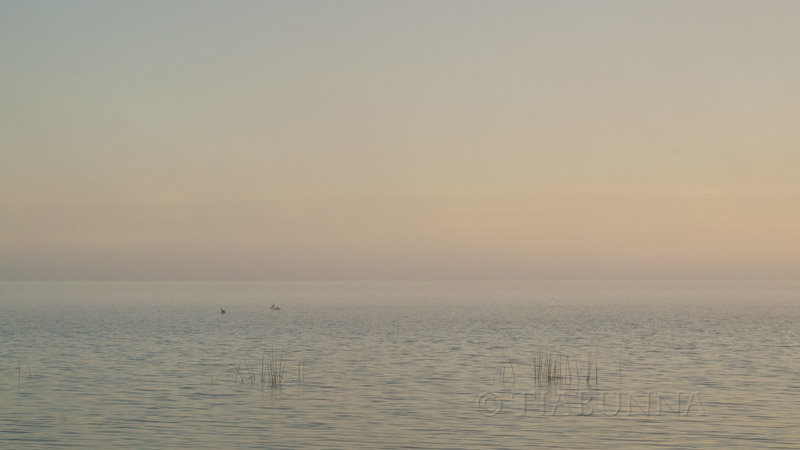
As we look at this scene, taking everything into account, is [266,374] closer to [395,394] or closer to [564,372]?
[395,394]

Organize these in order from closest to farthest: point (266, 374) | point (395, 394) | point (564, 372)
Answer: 1. point (395, 394)
2. point (266, 374)
3. point (564, 372)

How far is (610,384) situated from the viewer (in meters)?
41.1

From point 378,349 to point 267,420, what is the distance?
30048 millimetres

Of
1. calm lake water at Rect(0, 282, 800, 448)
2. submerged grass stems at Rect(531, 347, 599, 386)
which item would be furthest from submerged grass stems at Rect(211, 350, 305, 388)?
submerged grass stems at Rect(531, 347, 599, 386)

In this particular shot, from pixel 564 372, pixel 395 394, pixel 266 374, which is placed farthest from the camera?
pixel 564 372

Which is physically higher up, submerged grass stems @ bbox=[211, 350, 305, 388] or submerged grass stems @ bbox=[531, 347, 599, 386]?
submerged grass stems @ bbox=[211, 350, 305, 388]

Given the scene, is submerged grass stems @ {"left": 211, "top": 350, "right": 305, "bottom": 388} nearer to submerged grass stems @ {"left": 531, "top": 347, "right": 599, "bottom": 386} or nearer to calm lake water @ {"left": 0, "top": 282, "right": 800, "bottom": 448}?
calm lake water @ {"left": 0, "top": 282, "right": 800, "bottom": 448}

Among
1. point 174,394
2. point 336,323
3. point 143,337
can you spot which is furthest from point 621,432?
point 336,323

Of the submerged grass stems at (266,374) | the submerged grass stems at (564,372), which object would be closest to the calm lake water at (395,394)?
the submerged grass stems at (266,374)

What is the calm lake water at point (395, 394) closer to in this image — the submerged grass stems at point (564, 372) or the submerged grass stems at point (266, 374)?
the submerged grass stems at point (266, 374)

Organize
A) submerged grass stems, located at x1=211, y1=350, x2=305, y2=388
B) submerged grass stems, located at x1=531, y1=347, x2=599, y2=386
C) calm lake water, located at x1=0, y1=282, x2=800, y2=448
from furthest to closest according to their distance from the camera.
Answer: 1. submerged grass stems, located at x1=531, y1=347, x2=599, y2=386
2. submerged grass stems, located at x1=211, y1=350, x2=305, y2=388
3. calm lake water, located at x1=0, y1=282, x2=800, y2=448

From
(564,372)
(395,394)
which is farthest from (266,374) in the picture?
(564,372)

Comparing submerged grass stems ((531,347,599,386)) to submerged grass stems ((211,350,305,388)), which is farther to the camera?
submerged grass stems ((531,347,599,386))

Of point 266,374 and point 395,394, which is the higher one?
point 266,374
